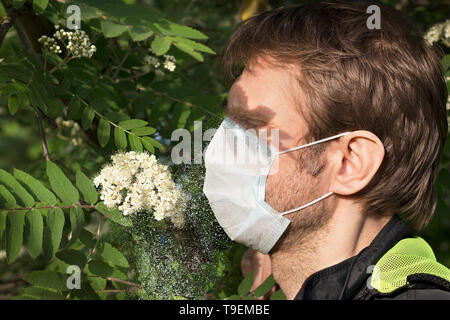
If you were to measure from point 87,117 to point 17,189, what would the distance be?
1.54 ft

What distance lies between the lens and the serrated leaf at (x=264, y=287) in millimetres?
2621

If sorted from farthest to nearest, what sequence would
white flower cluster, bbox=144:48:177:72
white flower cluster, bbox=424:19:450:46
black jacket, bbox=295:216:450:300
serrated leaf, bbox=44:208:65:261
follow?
white flower cluster, bbox=424:19:450:46 → white flower cluster, bbox=144:48:177:72 → serrated leaf, bbox=44:208:65:261 → black jacket, bbox=295:216:450:300

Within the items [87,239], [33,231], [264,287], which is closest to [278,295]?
[264,287]

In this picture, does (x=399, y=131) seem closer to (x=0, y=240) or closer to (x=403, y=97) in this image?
(x=403, y=97)

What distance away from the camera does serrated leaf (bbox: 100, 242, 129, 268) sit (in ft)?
7.27

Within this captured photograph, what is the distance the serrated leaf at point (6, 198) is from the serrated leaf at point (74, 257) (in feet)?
1.18

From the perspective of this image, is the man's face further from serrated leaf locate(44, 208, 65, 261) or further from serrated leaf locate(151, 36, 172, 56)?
serrated leaf locate(44, 208, 65, 261)

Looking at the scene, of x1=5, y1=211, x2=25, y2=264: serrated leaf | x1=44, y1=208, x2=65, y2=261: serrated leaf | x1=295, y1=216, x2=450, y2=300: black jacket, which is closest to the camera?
x1=295, y1=216, x2=450, y2=300: black jacket

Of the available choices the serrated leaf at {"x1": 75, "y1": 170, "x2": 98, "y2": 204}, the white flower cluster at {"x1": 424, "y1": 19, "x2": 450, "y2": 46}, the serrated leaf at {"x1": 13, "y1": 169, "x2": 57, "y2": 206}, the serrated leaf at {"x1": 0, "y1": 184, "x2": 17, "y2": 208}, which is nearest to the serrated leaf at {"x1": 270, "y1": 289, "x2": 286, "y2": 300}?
the serrated leaf at {"x1": 75, "y1": 170, "x2": 98, "y2": 204}

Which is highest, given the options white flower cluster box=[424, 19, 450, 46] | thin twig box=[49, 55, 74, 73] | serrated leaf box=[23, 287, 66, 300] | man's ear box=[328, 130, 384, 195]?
white flower cluster box=[424, 19, 450, 46]

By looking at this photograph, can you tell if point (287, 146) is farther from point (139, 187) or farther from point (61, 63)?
point (61, 63)

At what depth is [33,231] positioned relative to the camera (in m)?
1.97

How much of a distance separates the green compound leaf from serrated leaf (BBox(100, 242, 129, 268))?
0.42m

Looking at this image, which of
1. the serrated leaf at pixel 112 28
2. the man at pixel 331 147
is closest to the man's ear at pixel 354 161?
the man at pixel 331 147
